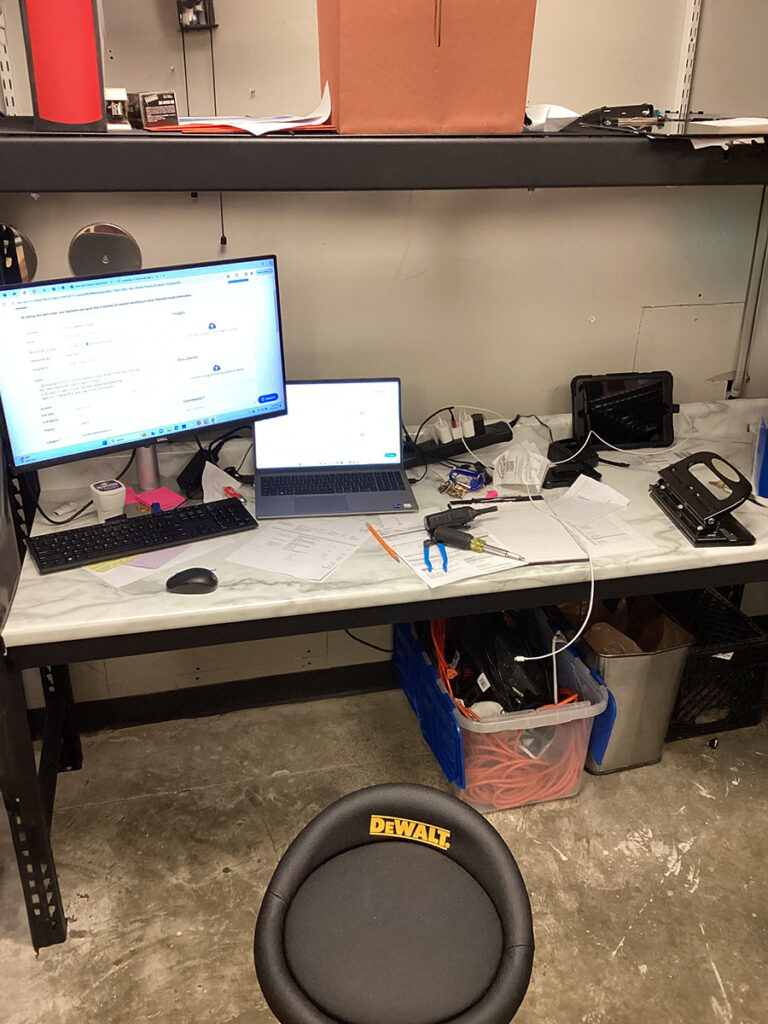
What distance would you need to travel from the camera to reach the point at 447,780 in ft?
6.88

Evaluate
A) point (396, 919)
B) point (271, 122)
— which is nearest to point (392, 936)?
point (396, 919)

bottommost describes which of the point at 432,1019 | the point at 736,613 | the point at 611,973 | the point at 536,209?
the point at 611,973

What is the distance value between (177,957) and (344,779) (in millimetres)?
577

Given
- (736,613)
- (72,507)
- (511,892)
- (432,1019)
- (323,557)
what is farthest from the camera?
Answer: (736,613)

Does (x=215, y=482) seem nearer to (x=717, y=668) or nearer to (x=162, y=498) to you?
(x=162, y=498)

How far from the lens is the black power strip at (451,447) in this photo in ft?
6.68

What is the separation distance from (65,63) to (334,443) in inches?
35.5

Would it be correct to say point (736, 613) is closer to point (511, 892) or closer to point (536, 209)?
point (536, 209)

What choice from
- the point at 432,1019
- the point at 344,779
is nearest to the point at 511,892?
the point at 432,1019

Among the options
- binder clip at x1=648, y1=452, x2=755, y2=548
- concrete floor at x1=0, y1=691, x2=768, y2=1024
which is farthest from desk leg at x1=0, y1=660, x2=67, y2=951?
binder clip at x1=648, y1=452, x2=755, y2=548

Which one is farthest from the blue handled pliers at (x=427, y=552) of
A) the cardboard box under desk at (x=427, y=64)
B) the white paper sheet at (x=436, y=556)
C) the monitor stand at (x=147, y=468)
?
the cardboard box under desk at (x=427, y=64)

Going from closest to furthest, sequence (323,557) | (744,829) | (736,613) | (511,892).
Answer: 1. (511,892)
2. (323,557)
3. (744,829)
4. (736,613)

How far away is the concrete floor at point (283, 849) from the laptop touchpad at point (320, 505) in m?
0.73

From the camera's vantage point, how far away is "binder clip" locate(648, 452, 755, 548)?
1.74 meters
